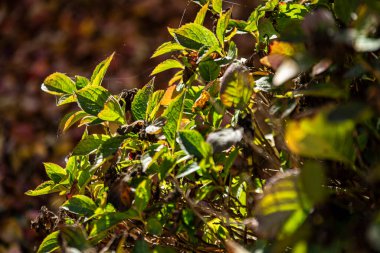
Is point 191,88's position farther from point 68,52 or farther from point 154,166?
point 68,52

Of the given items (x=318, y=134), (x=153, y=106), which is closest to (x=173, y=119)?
(x=153, y=106)

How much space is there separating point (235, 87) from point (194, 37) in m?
0.17

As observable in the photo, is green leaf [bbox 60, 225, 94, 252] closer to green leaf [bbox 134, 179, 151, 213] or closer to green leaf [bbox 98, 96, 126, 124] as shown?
green leaf [bbox 134, 179, 151, 213]

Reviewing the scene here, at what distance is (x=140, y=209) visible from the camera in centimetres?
69

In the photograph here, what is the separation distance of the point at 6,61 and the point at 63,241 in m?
4.09

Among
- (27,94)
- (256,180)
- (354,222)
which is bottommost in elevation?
(27,94)

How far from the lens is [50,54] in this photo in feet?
14.8

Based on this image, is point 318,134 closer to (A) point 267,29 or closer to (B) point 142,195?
(B) point 142,195

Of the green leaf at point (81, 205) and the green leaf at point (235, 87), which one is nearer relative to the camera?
the green leaf at point (235, 87)

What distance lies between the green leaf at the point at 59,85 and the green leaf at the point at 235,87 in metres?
0.29

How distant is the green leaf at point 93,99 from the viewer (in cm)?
82

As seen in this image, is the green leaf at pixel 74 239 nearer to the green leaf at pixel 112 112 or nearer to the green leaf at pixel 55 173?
the green leaf at pixel 112 112

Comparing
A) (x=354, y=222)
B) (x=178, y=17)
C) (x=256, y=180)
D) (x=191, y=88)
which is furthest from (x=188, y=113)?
(x=178, y=17)

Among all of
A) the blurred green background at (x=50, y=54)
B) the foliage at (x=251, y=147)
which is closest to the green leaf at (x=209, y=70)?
the foliage at (x=251, y=147)
